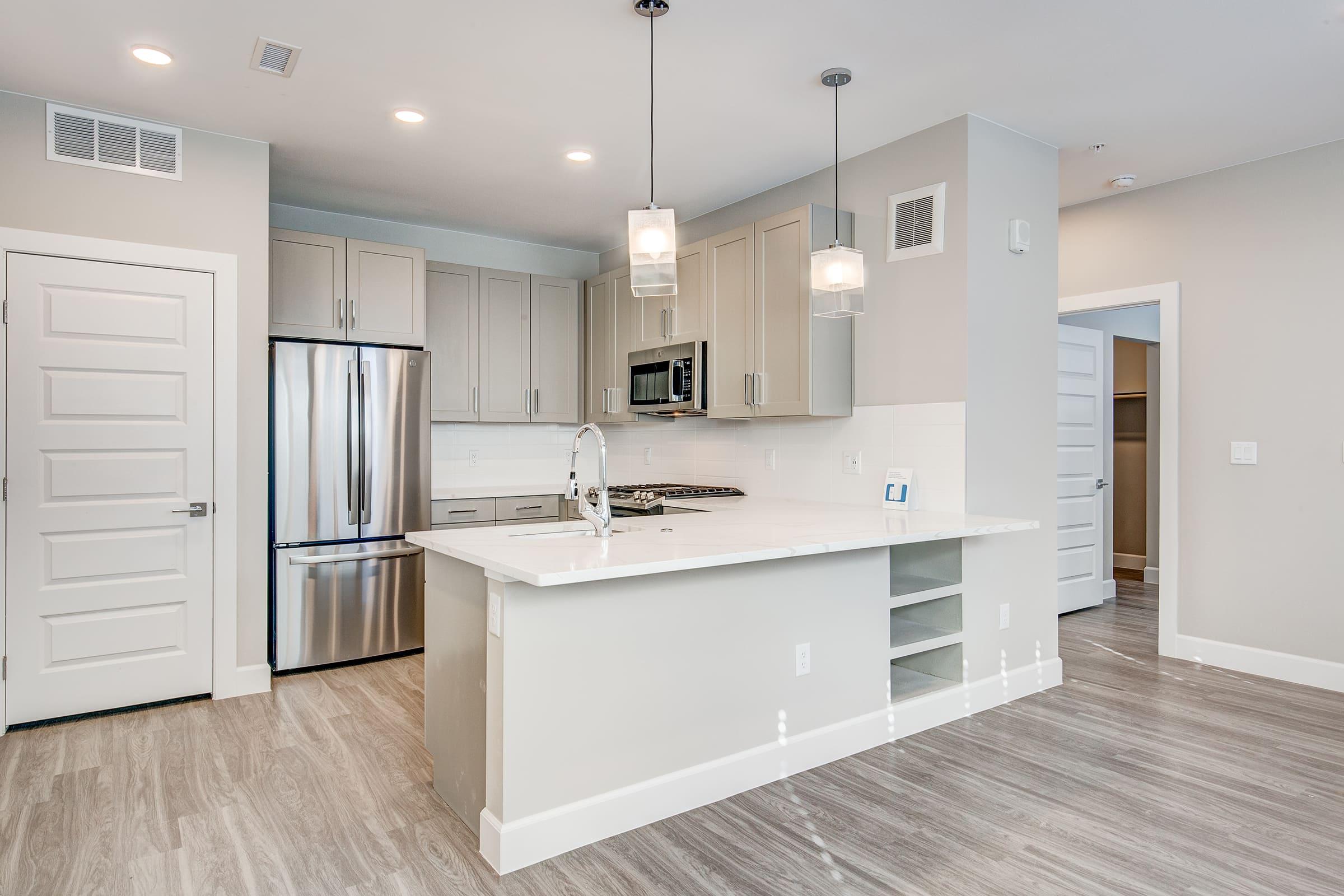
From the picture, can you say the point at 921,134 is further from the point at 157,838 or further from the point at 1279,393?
the point at 157,838

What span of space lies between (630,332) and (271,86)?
2.54 metres

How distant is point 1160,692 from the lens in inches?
142

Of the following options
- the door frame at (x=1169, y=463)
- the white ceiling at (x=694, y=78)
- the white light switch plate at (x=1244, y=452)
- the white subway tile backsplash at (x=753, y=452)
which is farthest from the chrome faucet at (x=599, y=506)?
the white light switch plate at (x=1244, y=452)

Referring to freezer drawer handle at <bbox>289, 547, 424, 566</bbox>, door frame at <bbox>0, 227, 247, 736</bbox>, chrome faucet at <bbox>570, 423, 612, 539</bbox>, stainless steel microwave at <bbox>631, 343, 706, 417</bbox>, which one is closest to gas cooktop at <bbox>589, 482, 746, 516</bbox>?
stainless steel microwave at <bbox>631, 343, 706, 417</bbox>

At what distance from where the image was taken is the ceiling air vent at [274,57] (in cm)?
274

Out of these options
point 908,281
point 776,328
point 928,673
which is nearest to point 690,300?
point 776,328

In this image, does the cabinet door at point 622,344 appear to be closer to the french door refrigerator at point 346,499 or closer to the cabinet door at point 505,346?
the cabinet door at point 505,346

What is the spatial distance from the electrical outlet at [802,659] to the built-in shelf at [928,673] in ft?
2.03

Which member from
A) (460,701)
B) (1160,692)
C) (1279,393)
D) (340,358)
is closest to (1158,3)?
(1279,393)

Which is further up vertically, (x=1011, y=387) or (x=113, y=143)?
(x=113, y=143)

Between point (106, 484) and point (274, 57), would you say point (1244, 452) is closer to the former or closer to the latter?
point (274, 57)

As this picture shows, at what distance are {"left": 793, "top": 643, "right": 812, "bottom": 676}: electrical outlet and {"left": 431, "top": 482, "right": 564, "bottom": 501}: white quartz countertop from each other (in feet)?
8.91

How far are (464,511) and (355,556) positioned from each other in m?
0.77

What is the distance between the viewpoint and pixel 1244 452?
395cm
